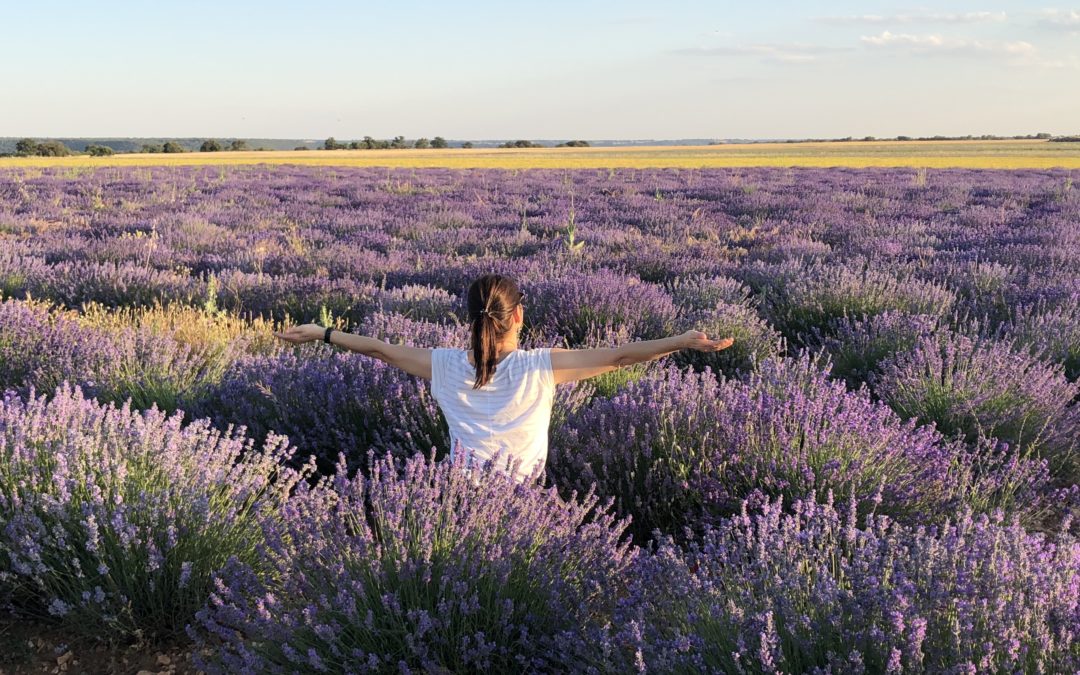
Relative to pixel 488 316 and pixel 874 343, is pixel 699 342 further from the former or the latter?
pixel 874 343

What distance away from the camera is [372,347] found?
264 centimetres

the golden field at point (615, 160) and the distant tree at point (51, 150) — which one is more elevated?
the distant tree at point (51, 150)

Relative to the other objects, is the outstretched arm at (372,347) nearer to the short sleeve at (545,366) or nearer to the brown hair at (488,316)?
the brown hair at (488,316)

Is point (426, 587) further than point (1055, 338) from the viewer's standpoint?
No

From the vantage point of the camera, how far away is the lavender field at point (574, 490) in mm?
1651

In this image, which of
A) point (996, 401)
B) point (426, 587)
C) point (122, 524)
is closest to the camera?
point (426, 587)

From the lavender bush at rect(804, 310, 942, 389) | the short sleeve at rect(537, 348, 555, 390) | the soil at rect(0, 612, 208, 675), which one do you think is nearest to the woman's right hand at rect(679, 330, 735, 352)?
the short sleeve at rect(537, 348, 555, 390)

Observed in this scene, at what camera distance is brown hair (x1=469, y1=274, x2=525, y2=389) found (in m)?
2.47

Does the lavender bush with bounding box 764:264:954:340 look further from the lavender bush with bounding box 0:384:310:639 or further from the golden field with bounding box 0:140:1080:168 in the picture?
the golden field with bounding box 0:140:1080:168

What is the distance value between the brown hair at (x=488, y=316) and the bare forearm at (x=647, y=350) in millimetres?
384

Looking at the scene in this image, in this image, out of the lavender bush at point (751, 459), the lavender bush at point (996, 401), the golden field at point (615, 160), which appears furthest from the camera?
the golden field at point (615, 160)

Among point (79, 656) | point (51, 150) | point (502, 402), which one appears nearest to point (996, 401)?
point (502, 402)

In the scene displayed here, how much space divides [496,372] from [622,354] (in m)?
0.44

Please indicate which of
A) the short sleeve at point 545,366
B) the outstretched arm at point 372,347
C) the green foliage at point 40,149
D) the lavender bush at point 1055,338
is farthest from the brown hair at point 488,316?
the green foliage at point 40,149
